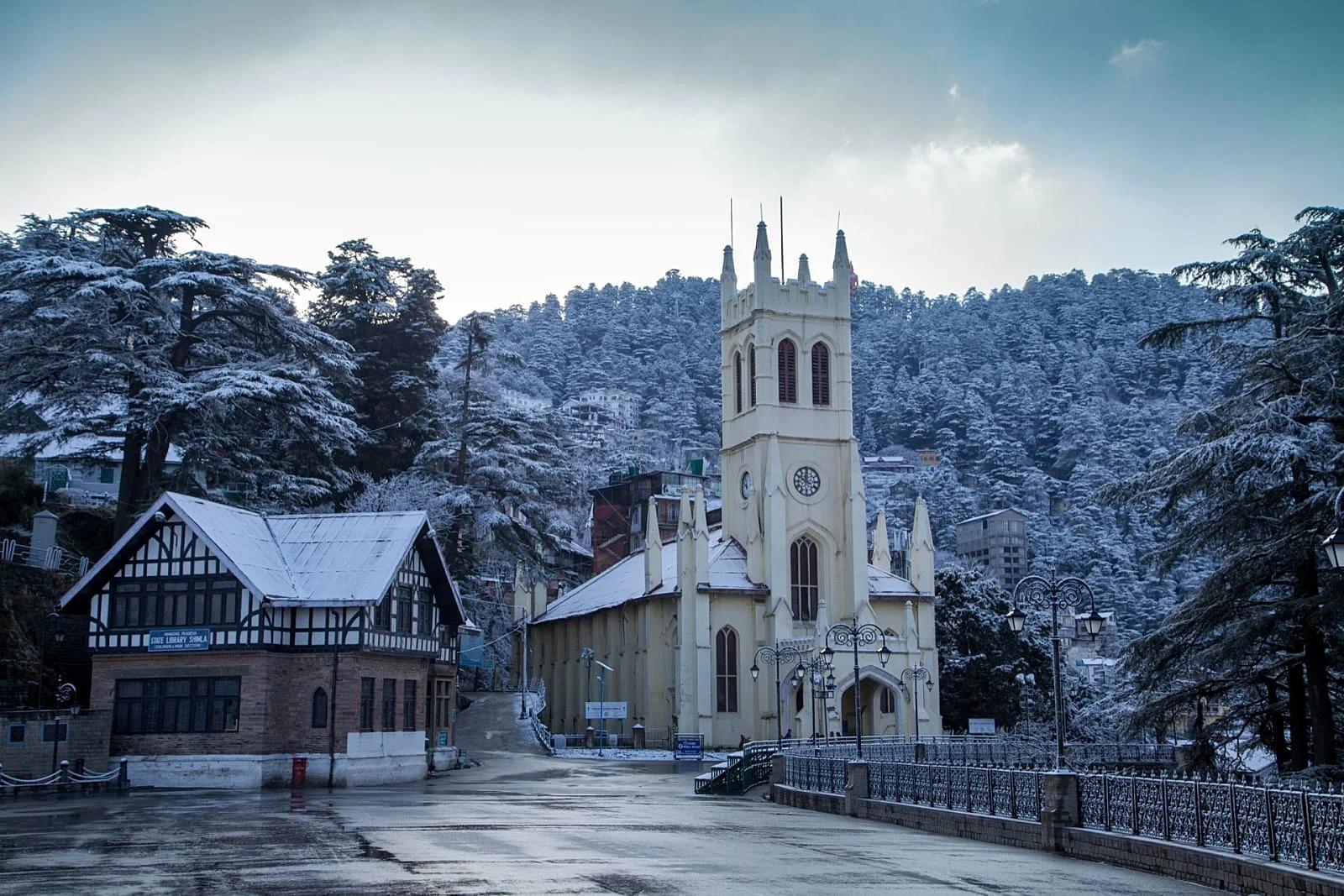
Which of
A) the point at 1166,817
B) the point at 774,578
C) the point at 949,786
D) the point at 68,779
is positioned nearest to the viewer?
the point at 1166,817

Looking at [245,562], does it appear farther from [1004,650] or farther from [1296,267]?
[1004,650]

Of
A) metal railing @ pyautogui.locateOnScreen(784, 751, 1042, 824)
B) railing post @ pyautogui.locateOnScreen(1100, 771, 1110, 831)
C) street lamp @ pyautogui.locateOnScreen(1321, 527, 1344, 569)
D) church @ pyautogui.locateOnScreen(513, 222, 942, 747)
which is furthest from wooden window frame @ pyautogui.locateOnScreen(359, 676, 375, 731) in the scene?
street lamp @ pyautogui.locateOnScreen(1321, 527, 1344, 569)

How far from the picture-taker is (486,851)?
17.9m

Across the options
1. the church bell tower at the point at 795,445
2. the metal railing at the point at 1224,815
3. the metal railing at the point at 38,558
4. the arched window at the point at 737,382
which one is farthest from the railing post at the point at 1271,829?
the arched window at the point at 737,382

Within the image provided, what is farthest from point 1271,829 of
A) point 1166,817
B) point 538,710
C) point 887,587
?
point 538,710

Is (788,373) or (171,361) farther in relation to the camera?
(788,373)

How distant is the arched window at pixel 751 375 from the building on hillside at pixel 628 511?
31662 millimetres

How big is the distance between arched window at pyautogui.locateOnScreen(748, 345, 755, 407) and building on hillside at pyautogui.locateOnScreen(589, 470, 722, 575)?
3166 cm

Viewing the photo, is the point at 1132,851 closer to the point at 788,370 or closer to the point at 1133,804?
the point at 1133,804

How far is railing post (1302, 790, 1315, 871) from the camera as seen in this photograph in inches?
569

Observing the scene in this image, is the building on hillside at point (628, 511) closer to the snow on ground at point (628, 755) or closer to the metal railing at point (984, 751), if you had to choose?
the snow on ground at point (628, 755)

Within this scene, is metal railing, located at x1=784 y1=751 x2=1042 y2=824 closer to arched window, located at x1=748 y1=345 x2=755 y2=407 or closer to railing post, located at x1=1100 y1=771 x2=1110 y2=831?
railing post, located at x1=1100 y1=771 x2=1110 y2=831

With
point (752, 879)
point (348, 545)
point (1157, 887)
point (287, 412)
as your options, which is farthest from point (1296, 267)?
point (287, 412)

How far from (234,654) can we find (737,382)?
3896cm
